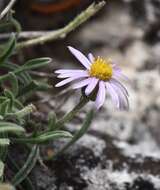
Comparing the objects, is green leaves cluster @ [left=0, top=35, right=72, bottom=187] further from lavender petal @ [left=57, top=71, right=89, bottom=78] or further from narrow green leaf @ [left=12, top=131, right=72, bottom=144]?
lavender petal @ [left=57, top=71, right=89, bottom=78]

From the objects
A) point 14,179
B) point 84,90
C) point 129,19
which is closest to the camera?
point 84,90

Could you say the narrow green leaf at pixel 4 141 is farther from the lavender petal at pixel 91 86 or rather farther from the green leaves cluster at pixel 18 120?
the lavender petal at pixel 91 86

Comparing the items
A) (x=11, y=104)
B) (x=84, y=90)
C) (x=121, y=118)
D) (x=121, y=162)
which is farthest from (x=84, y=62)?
(x=121, y=118)

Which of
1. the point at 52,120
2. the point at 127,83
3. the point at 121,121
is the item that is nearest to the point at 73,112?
the point at 52,120

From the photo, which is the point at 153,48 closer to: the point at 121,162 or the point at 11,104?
the point at 121,162

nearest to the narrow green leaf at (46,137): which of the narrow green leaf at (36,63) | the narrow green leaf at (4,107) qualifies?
the narrow green leaf at (4,107)

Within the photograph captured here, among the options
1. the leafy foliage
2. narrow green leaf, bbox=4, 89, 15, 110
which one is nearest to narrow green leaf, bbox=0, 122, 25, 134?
the leafy foliage
